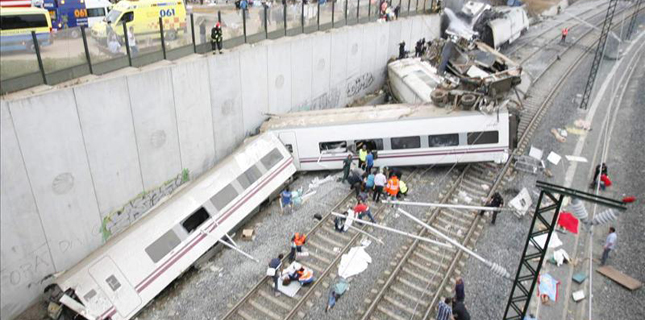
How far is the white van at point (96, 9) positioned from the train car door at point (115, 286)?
52.7 ft

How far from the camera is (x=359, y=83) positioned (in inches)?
1059

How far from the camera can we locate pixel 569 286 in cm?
1329

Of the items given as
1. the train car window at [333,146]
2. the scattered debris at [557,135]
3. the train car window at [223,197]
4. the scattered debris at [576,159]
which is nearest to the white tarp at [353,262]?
the train car window at [223,197]

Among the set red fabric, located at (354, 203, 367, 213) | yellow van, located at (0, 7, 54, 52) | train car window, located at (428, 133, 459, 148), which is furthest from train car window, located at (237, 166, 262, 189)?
yellow van, located at (0, 7, 54, 52)

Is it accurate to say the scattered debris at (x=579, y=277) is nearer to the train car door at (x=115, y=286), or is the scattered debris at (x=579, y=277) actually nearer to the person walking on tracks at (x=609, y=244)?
the person walking on tracks at (x=609, y=244)

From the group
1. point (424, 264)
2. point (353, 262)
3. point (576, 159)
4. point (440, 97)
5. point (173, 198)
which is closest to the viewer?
point (353, 262)

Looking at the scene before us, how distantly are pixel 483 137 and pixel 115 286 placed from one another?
14387mm

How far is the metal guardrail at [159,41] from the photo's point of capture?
37.3 ft

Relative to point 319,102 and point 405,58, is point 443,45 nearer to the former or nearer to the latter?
point 405,58

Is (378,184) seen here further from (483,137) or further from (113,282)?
(113,282)

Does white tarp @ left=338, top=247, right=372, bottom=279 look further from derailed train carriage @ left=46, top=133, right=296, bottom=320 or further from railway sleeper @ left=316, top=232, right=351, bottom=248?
derailed train carriage @ left=46, top=133, right=296, bottom=320

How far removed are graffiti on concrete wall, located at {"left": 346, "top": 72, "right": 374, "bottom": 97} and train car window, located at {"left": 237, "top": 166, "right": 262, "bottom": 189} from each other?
10.9 meters

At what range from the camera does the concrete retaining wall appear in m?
10.9

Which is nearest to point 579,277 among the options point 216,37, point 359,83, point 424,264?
point 424,264
